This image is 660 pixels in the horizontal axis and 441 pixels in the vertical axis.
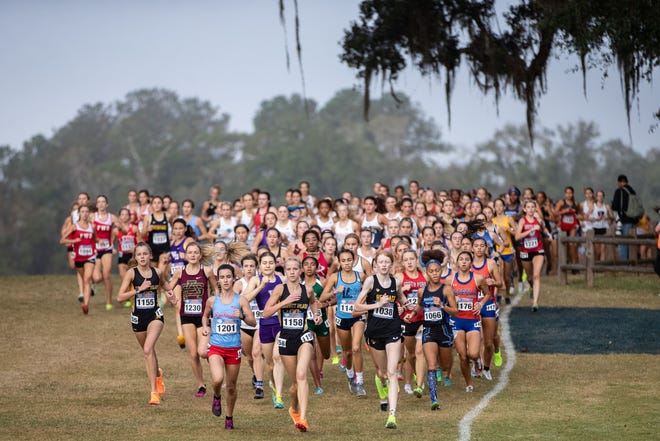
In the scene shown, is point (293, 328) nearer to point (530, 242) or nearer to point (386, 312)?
point (386, 312)

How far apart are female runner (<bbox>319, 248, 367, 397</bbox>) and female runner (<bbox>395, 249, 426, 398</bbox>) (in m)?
0.54

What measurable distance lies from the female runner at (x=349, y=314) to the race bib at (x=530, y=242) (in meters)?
6.93

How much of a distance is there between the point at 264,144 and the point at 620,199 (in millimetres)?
63393

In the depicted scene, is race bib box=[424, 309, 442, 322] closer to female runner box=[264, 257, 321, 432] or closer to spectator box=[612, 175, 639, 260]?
female runner box=[264, 257, 321, 432]

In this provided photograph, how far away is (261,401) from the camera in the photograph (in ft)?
44.0

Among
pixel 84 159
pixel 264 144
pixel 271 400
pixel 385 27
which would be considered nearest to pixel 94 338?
pixel 271 400

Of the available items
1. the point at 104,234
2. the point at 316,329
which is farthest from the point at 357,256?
the point at 104,234

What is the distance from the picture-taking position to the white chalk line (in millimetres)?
11188

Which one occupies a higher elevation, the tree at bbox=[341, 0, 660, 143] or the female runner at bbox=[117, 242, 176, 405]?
the tree at bbox=[341, 0, 660, 143]

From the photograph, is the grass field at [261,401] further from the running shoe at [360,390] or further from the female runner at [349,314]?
the female runner at [349,314]

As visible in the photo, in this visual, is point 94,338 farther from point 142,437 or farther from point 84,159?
point 84,159

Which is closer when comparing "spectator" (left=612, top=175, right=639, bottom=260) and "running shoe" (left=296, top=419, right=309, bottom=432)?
"running shoe" (left=296, top=419, right=309, bottom=432)

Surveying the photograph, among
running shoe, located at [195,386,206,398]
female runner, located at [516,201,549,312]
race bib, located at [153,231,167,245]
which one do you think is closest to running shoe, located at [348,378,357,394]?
running shoe, located at [195,386,206,398]

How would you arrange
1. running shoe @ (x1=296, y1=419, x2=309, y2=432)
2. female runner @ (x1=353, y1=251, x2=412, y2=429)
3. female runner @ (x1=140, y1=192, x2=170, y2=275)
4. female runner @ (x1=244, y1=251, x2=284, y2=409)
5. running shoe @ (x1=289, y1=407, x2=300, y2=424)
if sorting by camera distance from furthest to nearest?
female runner @ (x1=140, y1=192, x2=170, y2=275)
female runner @ (x1=244, y1=251, x2=284, y2=409)
female runner @ (x1=353, y1=251, x2=412, y2=429)
running shoe @ (x1=289, y1=407, x2=300, y2=424)
running shoe @ (x1=296, y1=419, x2=309, y2=432)
